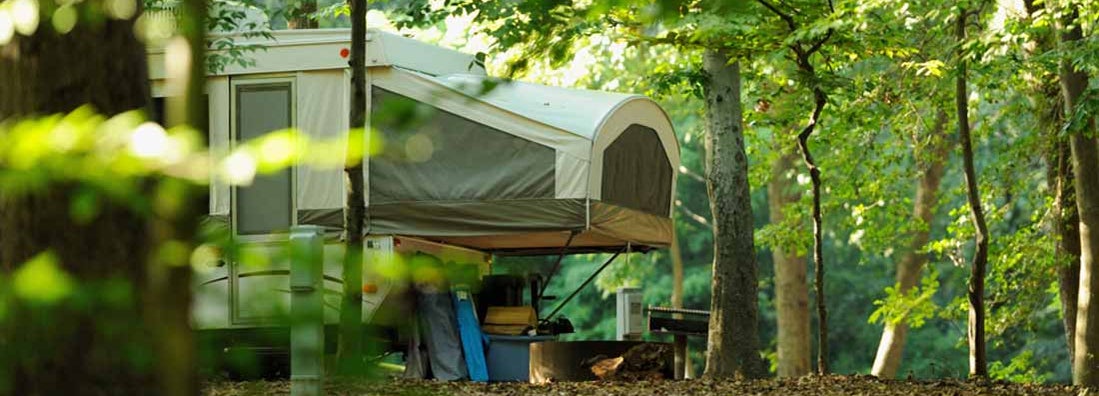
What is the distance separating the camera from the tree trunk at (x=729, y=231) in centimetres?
1312

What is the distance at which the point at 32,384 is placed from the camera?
2359 millimetres

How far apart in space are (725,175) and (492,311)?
234 cm

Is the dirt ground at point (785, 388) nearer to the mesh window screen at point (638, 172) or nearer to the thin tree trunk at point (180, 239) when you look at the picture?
the mesh window screen at point (638, 172)

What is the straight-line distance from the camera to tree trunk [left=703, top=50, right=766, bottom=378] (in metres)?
13.1

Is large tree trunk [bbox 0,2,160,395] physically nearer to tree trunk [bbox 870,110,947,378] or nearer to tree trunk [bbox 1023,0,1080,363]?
tree trunk [bbox 1023,0,1080,363]

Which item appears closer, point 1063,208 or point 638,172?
point 638,172

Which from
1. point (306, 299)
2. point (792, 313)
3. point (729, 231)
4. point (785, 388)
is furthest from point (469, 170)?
point (792, 313)

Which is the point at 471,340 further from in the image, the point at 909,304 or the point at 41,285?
the point at 41,285

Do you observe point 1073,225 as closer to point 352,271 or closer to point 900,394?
point 900,394

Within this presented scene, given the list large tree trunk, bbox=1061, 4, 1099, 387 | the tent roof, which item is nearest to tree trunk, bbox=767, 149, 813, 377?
large tree trunk, bbox=1061, 4, 1099, 387

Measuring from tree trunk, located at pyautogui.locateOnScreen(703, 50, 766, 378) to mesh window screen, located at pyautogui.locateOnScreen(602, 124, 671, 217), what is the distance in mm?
490

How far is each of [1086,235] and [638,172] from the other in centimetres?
364

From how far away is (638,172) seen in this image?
43.1 feet

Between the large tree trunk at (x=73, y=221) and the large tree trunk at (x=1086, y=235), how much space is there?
A: 34.7 feet
